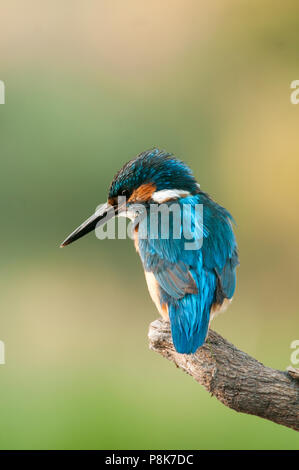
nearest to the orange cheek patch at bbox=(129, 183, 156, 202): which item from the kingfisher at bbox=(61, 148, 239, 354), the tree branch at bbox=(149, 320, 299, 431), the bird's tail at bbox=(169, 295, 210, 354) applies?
the kingfisher at bbox=(61, 148, 239, 354)

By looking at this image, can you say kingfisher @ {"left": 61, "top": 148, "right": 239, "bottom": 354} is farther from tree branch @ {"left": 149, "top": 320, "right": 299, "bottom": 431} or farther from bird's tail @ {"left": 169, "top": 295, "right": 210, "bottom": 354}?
tree branch @ {"left": 149, "top": 320, "right": 299, "bottom": 431}

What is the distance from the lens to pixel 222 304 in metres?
1.71

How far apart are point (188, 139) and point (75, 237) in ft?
6.53

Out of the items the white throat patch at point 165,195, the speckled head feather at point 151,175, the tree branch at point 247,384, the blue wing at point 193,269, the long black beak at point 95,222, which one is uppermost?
the speckled head feather at point 151,175

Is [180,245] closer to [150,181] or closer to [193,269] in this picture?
[193,269]

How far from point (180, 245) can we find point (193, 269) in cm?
8

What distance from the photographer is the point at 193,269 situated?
1661 mm

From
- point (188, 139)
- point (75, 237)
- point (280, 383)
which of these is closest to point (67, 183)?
point (188, 139)

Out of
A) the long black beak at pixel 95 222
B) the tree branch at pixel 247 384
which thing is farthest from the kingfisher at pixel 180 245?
the tree branch at pixel 247 384

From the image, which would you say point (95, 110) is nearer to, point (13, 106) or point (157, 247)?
point (13, 106)

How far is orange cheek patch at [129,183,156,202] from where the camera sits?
1.82m

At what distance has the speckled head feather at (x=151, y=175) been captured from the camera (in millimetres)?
1818

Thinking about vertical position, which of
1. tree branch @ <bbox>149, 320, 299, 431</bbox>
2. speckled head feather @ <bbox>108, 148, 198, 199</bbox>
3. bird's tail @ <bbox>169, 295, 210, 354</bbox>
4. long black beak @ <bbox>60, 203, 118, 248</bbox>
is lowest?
tree branch @ <bbox>149, 320, 299, 431</bbox>

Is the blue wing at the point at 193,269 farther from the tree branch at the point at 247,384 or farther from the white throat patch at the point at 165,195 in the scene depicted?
the tree branch at the point at 247,384
